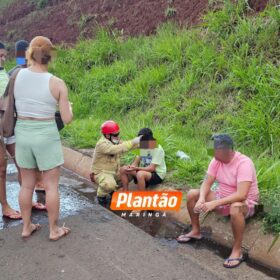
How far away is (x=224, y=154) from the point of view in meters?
4.27

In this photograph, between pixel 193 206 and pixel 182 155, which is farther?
pixel 182 155

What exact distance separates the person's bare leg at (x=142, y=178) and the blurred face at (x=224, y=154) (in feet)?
4.56

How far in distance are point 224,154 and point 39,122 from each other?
173cm

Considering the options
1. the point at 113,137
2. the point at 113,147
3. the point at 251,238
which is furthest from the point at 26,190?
the point at 251,238

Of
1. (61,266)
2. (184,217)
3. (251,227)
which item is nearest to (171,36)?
(184,217)

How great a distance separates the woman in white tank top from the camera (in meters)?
4.22

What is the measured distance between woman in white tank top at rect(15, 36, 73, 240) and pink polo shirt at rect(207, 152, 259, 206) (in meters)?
1.49

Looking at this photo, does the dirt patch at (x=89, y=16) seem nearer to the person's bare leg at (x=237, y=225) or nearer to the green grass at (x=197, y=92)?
the green grass at (x=197, y=92)

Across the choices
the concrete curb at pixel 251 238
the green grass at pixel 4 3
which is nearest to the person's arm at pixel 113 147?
the concrete curb at pixel 251 238

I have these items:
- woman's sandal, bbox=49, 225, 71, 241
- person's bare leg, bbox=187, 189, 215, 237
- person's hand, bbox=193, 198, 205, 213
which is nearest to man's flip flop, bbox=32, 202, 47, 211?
woman's sandal, bbox=49, 225, 71, 241

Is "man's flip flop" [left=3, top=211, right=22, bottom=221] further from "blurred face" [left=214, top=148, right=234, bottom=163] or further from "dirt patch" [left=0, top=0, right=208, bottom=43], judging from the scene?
"dirt patch" [left=0, top=0, right=208, bottom=43]

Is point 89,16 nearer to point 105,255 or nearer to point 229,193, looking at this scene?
point 229,193

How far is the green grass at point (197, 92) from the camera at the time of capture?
20.0ft

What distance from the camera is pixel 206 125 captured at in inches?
275
